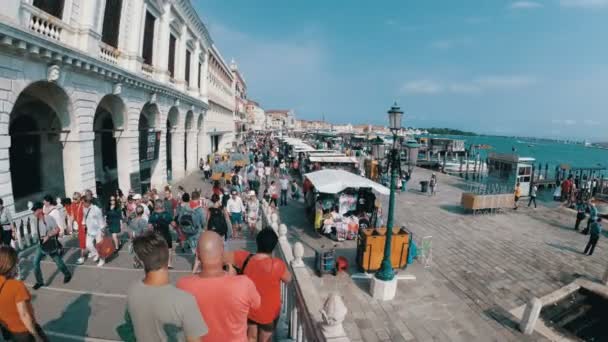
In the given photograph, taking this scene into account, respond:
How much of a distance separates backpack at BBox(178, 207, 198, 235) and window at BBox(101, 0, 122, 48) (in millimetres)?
10624

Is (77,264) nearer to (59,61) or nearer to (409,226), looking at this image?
(59,61)

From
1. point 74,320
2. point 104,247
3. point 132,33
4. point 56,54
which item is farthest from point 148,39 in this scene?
point 74,320

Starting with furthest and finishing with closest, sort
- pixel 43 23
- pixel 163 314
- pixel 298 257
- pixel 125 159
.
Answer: pixel 125 159, pixel 43 23, pixel 298 257, pixel 163 314

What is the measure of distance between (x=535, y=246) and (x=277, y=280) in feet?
40.3

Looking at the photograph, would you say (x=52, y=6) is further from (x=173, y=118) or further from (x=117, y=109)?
(x=173, y=118)

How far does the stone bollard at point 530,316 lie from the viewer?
20.1 feet

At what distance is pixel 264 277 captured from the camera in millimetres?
3000

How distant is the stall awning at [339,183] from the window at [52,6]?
34.2 ft

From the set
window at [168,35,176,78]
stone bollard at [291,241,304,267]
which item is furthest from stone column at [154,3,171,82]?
stone bollard at [291,241,304,267]

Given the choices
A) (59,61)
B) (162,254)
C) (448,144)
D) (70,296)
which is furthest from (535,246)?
(448,144)

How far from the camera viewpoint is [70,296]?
545 cm

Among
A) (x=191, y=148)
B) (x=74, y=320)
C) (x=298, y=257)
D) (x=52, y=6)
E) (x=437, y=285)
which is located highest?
(x=52, y=6)

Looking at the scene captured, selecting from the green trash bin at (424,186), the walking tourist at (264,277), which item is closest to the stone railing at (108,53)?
the walking tourist at (264,277)

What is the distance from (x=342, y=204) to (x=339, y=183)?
152 cm
